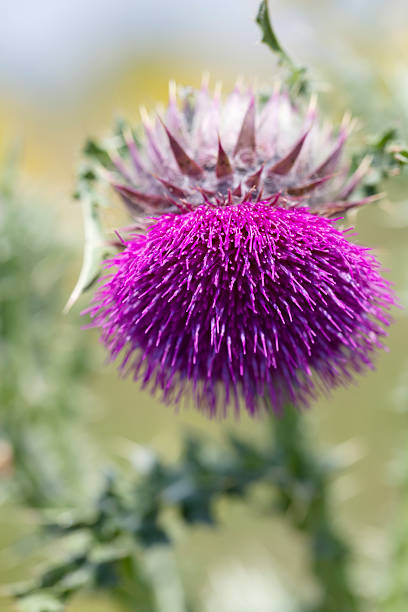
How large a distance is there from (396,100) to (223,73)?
8335 millimetres

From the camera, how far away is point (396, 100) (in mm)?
2752

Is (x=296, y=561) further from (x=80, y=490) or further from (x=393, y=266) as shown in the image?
(x=393, y=266)

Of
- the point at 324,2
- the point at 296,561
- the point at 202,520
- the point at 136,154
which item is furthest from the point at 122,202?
the point at 296,561

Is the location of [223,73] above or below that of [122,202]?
above

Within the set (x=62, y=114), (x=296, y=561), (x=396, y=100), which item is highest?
(x=62, y=114)

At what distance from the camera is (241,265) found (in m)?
1.95

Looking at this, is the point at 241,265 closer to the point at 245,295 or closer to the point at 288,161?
the point at 245,295

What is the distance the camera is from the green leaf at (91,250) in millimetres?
2102

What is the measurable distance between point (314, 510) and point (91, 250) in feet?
6.49

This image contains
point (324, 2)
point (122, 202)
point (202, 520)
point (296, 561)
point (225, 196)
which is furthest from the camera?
point (296, 561)

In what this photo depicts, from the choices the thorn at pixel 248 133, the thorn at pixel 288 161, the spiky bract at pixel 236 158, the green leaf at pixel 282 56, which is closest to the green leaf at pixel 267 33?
the green leaf at pixel 282 56

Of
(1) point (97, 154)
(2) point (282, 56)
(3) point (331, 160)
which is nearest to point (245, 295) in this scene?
(3) point (331, 160)

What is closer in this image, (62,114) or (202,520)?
(202,520)

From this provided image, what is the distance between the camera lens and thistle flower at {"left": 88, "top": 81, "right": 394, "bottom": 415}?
1.95 m
